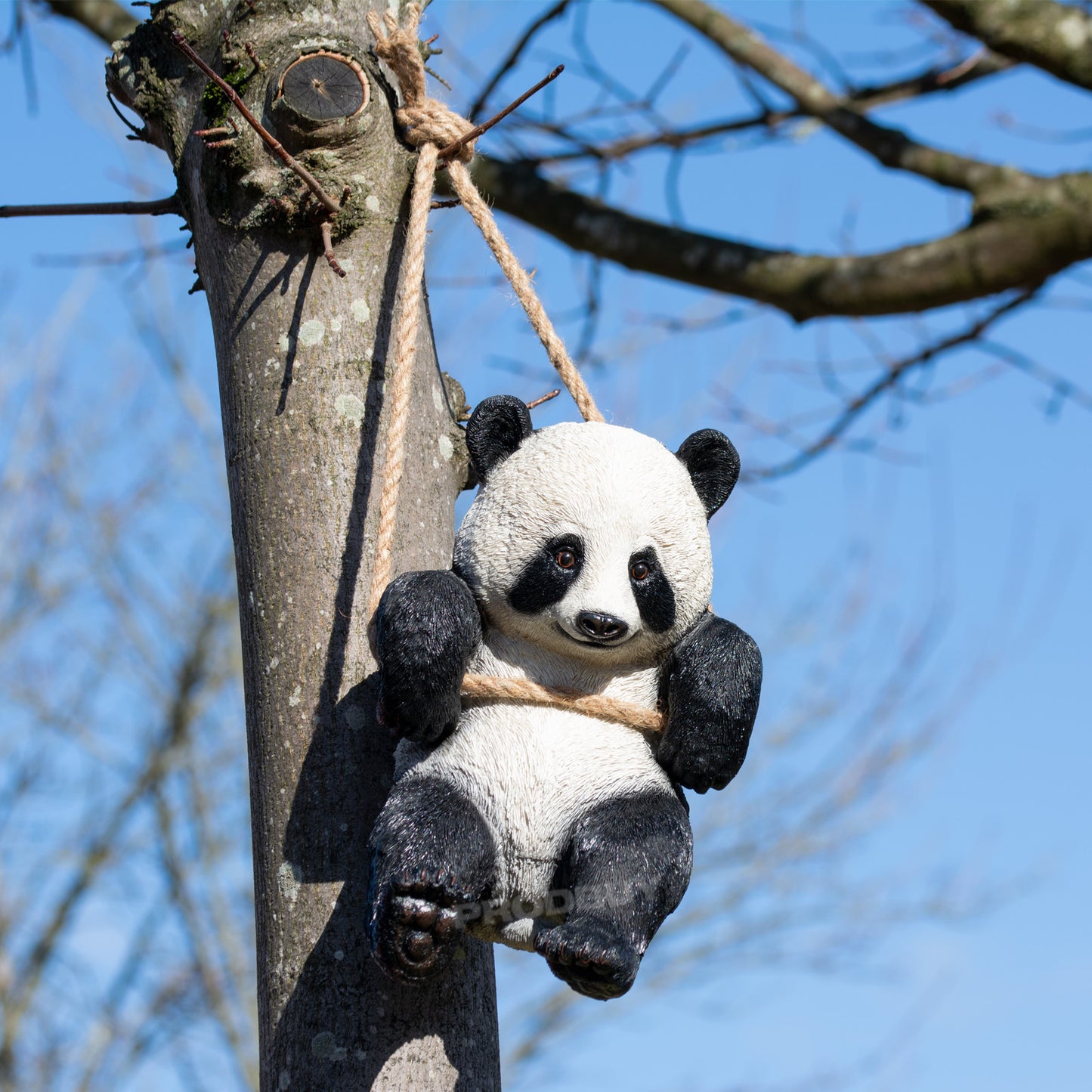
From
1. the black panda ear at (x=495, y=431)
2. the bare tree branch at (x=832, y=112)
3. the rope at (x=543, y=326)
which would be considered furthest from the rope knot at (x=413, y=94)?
the bare tree branch at (x=832, y=112)

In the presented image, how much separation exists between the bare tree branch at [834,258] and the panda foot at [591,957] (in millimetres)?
1884

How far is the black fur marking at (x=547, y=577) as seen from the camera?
1343mm

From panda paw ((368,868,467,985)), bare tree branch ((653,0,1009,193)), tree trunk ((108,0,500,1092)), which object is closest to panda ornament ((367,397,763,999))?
panda paw ((368,868,467,985))

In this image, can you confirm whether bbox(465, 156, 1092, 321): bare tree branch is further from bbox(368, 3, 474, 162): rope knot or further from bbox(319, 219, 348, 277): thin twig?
bbox(319, 219, 348, 277): thin twig

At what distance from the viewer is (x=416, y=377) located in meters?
1.67

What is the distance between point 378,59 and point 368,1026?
1.26 m

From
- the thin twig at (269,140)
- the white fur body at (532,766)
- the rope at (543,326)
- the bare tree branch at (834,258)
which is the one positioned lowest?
the white fur body at (532,766)

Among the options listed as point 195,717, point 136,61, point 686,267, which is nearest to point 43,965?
point 195,717

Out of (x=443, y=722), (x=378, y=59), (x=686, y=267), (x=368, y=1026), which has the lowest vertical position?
(x=368, y=1026)

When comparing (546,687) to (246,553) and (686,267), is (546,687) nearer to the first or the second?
(246,553)

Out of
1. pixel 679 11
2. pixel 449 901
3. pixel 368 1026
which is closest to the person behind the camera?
pixel 449 901

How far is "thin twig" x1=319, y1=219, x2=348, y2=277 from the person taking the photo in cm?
158

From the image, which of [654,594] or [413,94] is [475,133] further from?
[654,594]

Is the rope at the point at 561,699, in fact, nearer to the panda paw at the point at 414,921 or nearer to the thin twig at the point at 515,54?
the panda paw at the point at 414,921
